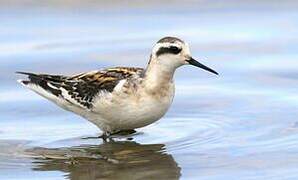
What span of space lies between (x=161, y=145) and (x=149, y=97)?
1.70 ft

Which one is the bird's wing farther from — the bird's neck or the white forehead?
the white forehead

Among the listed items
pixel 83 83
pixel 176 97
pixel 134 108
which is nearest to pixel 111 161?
pixel 134 108

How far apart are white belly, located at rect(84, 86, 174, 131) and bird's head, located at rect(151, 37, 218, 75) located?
0.28 m

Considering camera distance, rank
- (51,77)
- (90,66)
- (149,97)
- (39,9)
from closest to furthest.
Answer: (149,97) < (51,77) < (90,66) < (39,9)

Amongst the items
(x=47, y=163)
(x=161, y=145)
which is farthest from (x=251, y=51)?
(x=47, y=163)

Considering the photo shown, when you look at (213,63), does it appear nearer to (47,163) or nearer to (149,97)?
(149,97)

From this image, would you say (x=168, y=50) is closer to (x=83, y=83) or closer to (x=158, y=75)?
(x=158, y=75)

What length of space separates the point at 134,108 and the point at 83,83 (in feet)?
2.76

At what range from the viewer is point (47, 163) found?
10.8 meters

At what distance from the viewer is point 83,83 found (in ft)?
40.0

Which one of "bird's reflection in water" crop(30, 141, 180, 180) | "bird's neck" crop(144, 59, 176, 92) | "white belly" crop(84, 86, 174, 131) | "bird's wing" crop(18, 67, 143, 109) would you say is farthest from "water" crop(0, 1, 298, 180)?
"bird's neck" crop(144, 59, 176, 92)

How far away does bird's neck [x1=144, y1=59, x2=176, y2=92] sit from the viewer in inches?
460

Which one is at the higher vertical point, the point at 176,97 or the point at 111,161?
the point at 176,97

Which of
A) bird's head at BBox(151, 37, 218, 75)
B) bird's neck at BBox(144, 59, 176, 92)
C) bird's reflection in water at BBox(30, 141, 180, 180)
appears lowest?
bird's reflection in water at BBox(30, 141, 180, 180)
